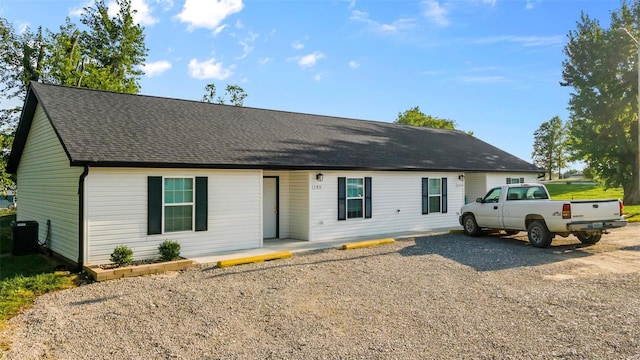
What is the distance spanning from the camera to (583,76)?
98.6 feet

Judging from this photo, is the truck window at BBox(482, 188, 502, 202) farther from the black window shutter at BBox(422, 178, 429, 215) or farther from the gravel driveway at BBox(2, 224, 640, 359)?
the gravel driveway at BBox(2, 224, 640, 359)

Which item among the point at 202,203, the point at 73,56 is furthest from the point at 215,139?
the point at 73,56

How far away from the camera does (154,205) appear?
10.5 metres

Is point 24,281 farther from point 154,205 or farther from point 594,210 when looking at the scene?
point 594,210

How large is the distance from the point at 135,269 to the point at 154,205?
196cm

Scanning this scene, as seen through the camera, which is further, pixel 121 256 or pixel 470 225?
pixel 470 225

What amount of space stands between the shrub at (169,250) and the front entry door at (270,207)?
425cm

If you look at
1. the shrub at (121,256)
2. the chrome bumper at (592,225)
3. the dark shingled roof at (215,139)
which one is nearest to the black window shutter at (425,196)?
the dark shingled roof at (215,139)

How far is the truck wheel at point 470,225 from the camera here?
14.4 meters

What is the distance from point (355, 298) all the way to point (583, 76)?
30.9 m

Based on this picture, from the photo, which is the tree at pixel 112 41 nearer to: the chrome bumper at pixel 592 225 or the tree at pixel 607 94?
the chrome bumper at pixel 592 225

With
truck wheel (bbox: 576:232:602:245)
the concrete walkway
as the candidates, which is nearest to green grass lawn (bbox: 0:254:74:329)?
the concrete walkway

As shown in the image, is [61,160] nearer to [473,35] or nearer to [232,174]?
[232,174]

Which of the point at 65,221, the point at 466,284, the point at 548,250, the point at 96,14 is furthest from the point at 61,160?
the point at 96,14
